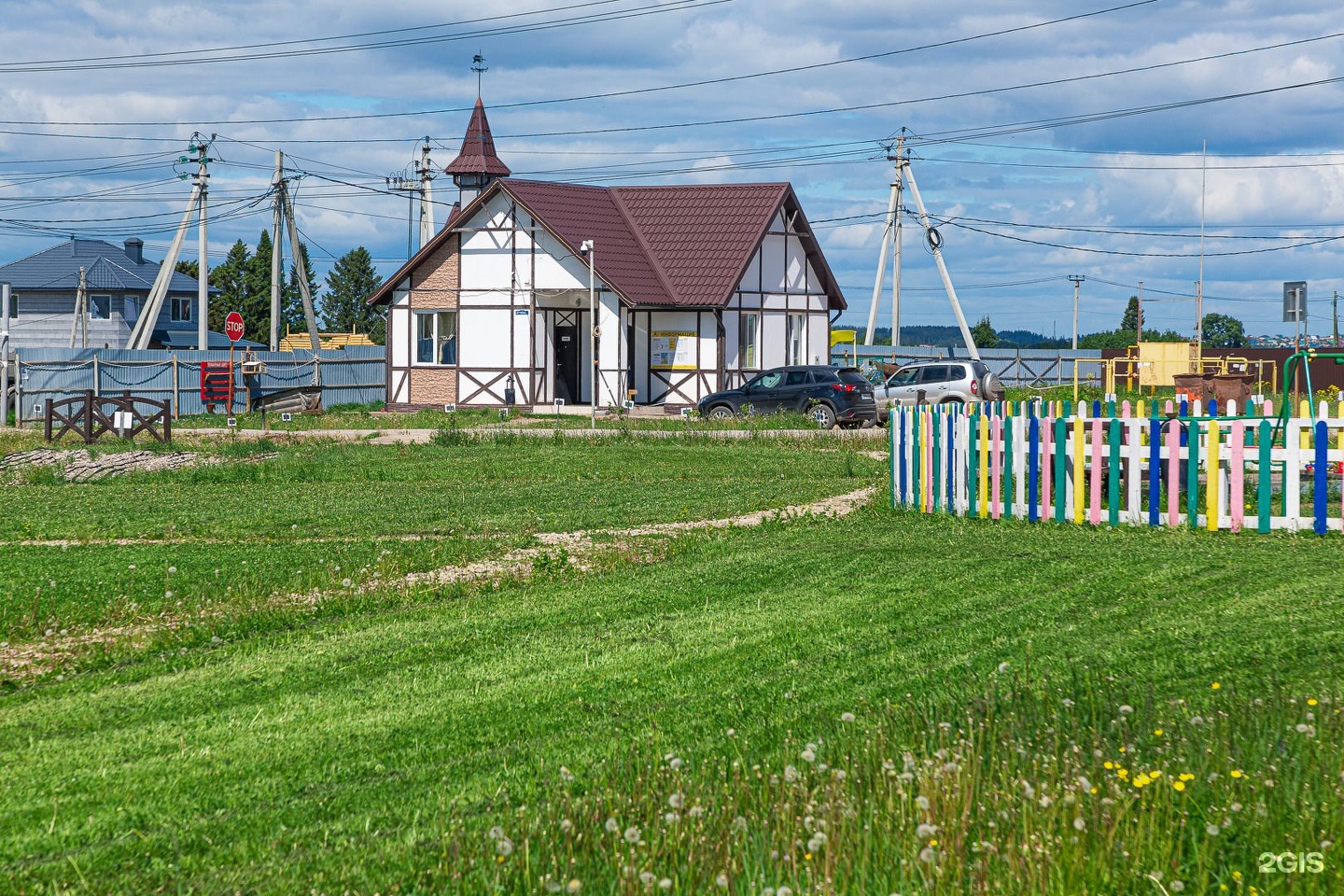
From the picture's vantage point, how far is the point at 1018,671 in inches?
291

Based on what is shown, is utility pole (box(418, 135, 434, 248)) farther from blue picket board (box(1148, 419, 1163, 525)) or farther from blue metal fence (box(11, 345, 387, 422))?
blue picket board (box(1148, 419, 1163, 525))

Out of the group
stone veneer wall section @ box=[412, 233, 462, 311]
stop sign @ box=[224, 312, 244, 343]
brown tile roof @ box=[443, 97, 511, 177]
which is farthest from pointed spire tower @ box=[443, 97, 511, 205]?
stop sign @ box=[224, 312, 244, 343]

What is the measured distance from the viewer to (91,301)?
79000 millimetres

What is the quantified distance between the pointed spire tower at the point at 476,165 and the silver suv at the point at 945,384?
1711 cm

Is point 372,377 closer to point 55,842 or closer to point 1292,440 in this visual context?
point 1292,440

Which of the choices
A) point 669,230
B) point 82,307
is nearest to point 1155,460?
point 669,230

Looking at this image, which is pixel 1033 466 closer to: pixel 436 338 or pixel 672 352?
pixel 672 352

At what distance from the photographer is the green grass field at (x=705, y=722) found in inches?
187

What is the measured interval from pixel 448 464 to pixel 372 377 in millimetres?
32852

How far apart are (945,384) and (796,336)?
8892 millimetres

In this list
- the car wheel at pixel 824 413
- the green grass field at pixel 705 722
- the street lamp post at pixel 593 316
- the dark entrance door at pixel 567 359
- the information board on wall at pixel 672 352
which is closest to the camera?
the green grass field at pixel 705 722

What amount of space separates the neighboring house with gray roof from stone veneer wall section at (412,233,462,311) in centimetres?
3573

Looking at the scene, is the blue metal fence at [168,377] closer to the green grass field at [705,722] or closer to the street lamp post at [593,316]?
the street lamp post at [593,316]

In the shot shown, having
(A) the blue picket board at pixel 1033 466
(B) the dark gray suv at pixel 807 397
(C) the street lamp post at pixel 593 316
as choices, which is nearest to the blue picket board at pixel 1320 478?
(A) the blue picket board at pixel 1033 466
